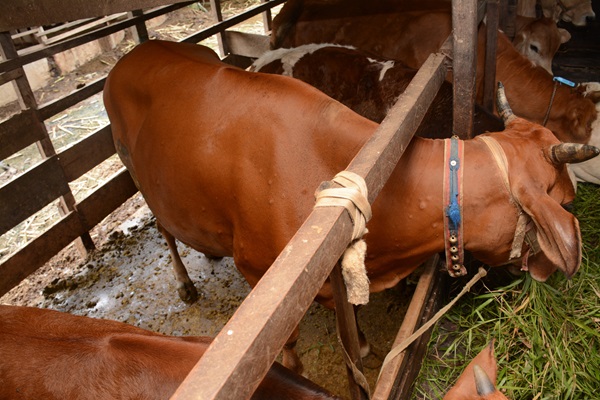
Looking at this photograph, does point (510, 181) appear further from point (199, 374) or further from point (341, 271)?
point (199, 374)

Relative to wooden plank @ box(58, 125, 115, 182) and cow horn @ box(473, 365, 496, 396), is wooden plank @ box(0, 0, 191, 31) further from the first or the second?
cow horn @ box(473, 365, 496, 396)

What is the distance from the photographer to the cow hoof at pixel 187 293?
4215 millimetres

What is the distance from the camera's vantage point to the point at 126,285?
14.7 feet

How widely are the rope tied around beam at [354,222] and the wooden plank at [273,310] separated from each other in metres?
0.04

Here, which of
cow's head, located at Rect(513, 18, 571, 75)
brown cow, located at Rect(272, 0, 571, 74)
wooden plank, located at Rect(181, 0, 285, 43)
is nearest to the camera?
brown cow, located at Rect(272, 0, 571, 74)

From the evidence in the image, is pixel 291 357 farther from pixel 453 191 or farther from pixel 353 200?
pixel 353 200

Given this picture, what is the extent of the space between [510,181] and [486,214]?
18 centimetres

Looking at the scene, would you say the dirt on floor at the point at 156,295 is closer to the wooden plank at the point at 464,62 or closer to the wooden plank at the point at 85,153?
the wooden plank at the point at 85,153

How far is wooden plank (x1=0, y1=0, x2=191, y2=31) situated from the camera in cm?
253

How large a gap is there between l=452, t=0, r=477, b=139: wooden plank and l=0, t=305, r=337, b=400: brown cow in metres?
1.76

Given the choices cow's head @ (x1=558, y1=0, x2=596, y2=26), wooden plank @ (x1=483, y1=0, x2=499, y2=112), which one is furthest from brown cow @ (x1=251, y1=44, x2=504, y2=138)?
cow's head @ (x1=558, y1=0, x2=596, y2=26)

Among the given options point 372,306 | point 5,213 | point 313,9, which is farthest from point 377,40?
point 5,213

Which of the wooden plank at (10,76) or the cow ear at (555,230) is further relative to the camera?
Answer: the wooden plank at (10,76)

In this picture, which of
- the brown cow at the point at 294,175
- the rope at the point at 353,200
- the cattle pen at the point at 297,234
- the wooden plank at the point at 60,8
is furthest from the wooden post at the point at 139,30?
the rope at the point at 353,200
